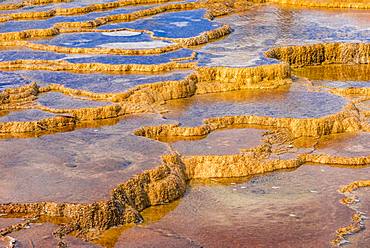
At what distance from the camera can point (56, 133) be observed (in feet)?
42.7

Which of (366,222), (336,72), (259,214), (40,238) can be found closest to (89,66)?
(336,72)

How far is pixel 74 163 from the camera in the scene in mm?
11203

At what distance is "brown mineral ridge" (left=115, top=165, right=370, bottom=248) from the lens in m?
9.55

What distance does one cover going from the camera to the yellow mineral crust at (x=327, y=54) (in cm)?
1856

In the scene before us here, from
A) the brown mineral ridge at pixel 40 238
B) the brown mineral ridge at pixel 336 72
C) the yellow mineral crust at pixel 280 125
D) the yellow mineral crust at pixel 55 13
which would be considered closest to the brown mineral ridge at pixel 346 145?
the yellow mineral crust at pixel 280 125

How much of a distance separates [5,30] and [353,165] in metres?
12.3

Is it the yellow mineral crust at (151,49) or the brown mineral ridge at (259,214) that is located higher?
the yellow mineral crust at (151,49)

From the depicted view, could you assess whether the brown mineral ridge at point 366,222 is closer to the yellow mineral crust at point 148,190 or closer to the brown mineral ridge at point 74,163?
the yellow mineral crust at point 148,190

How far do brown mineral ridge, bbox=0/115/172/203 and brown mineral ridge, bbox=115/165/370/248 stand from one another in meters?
0.91

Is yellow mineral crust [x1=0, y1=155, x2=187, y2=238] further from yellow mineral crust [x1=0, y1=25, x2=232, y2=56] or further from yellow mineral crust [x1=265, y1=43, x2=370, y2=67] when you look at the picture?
yellow mineral crust [x1=265, y1=43, x2=370, y2=67]

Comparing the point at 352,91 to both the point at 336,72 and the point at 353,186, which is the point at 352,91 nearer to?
the point at 336,72

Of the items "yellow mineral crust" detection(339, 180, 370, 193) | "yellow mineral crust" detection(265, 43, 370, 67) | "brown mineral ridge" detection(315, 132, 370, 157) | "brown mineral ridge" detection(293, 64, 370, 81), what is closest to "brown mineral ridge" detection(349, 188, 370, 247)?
"yellow mineral crust" detection(339, 180, 370, 193)

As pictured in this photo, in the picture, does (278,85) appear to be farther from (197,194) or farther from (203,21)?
(203,21)

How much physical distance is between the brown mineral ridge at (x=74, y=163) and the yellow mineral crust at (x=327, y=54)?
21.7ft
